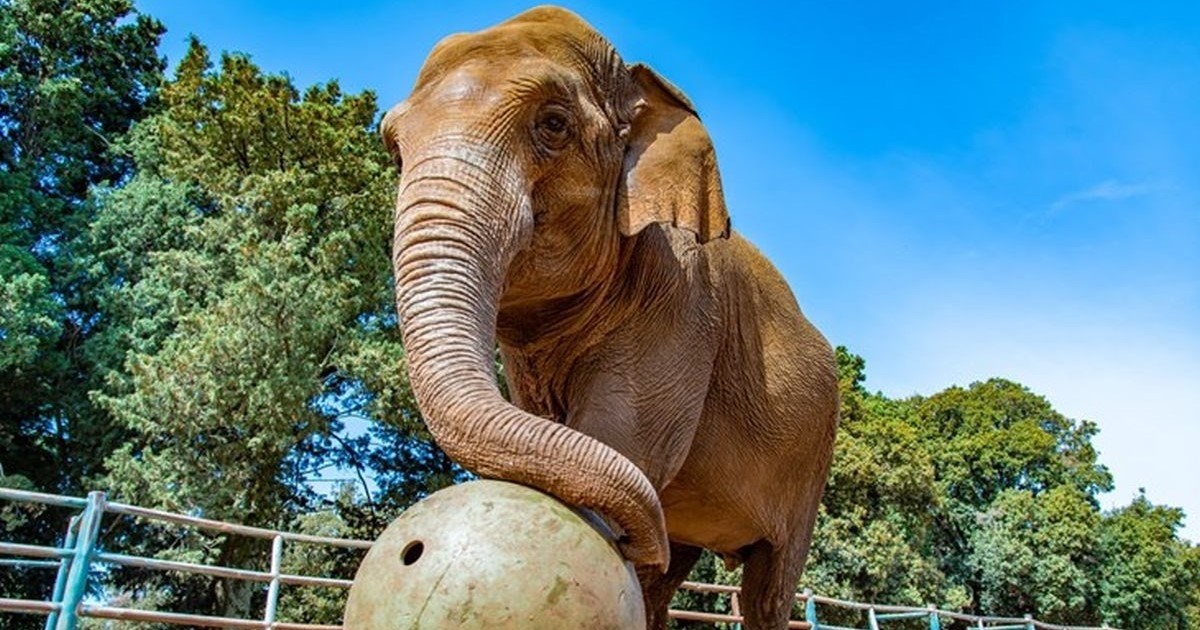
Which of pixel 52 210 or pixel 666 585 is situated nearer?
pixel 666 585

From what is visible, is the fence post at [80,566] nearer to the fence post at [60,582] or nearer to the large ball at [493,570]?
the fence post at [60,582]

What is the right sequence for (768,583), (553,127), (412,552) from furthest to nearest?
(768,583)
(553,127)
(412,552)

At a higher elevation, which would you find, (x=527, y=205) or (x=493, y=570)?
(x=527, y=205)

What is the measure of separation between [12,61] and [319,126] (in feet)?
21.6

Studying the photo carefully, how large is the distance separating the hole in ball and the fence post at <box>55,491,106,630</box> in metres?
3.31

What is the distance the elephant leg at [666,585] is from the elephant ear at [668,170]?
71.3 inches

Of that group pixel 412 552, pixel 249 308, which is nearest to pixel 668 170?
pixel 412 552

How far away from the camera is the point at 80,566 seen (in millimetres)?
4973

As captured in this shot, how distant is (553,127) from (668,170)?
21.8 inches

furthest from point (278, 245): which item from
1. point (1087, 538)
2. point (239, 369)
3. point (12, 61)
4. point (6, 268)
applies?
point (1087, 538)

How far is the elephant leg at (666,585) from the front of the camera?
4727 mm

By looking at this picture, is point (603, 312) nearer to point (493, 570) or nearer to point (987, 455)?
point (493, 570)

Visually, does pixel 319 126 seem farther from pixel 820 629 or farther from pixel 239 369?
pixel 820 629

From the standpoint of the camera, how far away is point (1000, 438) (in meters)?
34.0
